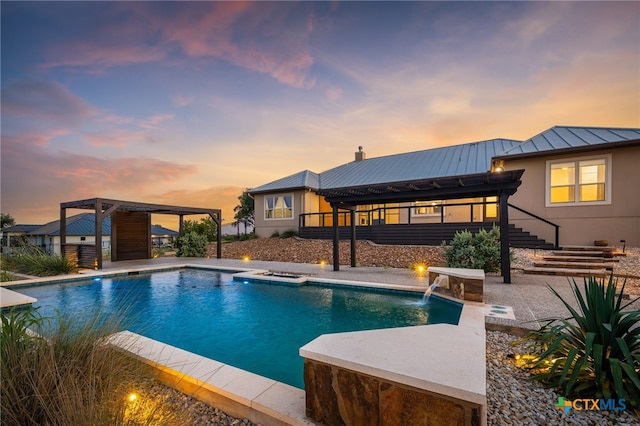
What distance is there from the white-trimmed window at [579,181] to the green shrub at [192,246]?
1717 cm

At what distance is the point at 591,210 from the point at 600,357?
A: 39.0 ft

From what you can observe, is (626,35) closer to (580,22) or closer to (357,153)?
(580,22)

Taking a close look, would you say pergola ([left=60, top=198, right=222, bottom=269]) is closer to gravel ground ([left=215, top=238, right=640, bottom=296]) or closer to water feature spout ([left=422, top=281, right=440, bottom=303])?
gravel ground ([left=215, top=238, right=640, bottom=296])

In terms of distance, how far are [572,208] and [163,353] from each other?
578 inches

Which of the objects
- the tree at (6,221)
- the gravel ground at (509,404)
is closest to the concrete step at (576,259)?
the gravel ground at (509,404)

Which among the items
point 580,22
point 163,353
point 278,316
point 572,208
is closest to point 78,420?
point 163,353

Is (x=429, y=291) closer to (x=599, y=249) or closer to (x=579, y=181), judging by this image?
(x=599, y=249)

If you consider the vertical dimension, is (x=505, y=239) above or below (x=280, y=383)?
above

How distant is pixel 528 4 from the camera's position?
8.55 m

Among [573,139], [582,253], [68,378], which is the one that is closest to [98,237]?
[68,378]

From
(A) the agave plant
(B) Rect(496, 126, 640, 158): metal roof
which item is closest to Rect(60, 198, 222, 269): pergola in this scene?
(A) the agave plant

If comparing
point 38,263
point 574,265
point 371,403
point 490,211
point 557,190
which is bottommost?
point 38,263

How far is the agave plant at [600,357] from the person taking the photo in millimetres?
2459

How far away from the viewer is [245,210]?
3017cm
